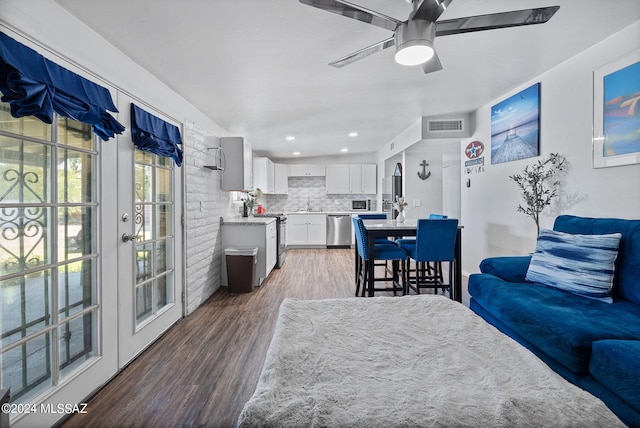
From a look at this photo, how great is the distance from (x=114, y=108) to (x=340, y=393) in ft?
7.13

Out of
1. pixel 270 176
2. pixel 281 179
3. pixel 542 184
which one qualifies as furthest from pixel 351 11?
pixel 281 179

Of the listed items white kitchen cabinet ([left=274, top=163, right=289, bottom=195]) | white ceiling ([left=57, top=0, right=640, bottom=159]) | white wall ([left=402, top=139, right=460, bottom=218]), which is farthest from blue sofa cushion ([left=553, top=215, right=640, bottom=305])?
white kitchen cabinet ([left=274, top=163, right=289, bottom=195])

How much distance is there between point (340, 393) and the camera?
0.80m

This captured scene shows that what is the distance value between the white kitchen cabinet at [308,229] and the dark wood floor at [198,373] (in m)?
3.57

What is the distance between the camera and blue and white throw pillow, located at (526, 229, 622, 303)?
1.85 meters

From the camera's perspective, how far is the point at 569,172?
8.73 feet

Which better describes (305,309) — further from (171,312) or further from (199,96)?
(199,96)

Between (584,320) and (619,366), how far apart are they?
36cm

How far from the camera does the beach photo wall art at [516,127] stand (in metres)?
3.03

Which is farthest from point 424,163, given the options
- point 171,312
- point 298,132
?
point 171,312

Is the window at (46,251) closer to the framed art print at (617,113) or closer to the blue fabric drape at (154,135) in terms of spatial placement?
the blue fabric drape at (154,135)

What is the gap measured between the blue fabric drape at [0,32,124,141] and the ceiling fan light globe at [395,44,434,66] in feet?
6.07

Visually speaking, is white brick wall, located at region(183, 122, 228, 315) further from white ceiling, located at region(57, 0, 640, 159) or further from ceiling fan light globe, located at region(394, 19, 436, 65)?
ceiling fan light globe, located at region(394, 19, 436, 65)

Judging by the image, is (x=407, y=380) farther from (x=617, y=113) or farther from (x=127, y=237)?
(x=617, y=113)
